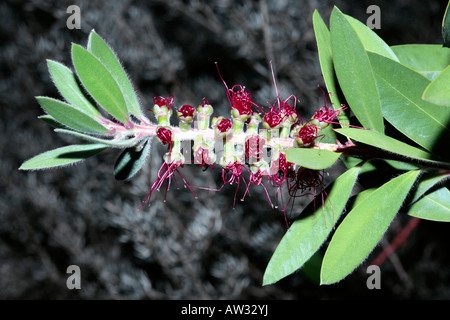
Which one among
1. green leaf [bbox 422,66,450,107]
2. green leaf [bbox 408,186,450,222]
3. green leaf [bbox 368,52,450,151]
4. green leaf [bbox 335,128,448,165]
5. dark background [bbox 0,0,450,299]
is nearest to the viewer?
green leaf [bbox 422,66,450,107]

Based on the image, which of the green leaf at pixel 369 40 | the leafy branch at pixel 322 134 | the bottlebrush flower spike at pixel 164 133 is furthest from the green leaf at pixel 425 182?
the bottlebrush flower spike at pixel 164 133

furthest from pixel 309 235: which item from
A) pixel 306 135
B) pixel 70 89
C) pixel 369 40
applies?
pixel 70 89

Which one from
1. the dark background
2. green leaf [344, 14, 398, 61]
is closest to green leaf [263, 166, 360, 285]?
green leaf [344, 14, 398, 61]

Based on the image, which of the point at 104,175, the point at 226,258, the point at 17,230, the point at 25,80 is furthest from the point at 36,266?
the point at 226,258

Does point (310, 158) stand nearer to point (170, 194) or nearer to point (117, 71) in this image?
point (117, 71)

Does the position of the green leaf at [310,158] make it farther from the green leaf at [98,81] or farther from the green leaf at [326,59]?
the green leaf at [98,81]

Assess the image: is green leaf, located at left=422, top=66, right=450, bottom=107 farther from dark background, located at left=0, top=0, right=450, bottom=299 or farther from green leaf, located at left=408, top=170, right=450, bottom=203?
dark background, located at left=0, top=0, right=450, bottom=299
